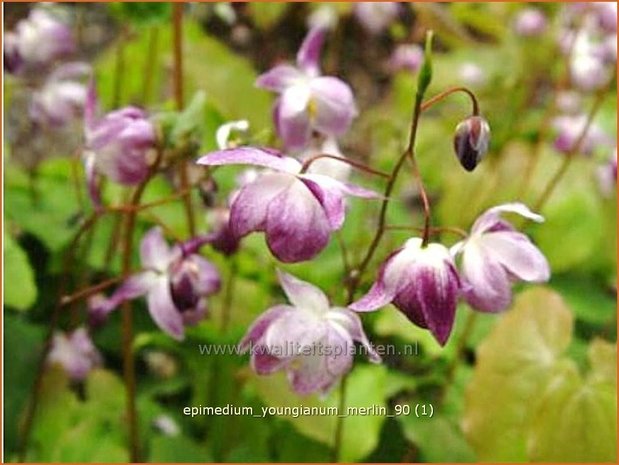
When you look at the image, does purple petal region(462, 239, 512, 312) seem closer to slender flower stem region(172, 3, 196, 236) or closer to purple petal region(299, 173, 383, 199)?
purple petal region(299, 173, 383, 199)


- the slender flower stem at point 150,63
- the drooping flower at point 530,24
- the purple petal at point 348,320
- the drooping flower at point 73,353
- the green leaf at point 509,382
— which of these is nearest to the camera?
the purple petal at point 348,320

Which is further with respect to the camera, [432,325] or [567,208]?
[567,208]

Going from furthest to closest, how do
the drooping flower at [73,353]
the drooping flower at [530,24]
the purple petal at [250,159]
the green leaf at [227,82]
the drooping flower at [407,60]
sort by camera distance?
the drooping flower at [530,24] → the drooping flower at [407,60] → the green leaf at [227,82] → the drooping flower at [73,353] → the purple petal at [250,159]

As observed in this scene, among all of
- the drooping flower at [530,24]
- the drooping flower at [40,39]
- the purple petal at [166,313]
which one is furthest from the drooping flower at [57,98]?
the drooping flower at [530,24]

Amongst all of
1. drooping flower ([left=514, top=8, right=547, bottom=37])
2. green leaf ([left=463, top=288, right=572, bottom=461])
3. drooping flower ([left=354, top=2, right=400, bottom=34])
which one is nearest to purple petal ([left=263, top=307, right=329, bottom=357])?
green leaf ([left=463, top=288, right=572, bottom=461])

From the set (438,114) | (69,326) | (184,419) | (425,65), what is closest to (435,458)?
(184,419)

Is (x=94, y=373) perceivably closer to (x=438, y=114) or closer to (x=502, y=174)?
(x=502, y=174)

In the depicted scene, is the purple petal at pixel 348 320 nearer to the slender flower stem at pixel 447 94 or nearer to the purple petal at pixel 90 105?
the slender flower stem at pixel 447 94

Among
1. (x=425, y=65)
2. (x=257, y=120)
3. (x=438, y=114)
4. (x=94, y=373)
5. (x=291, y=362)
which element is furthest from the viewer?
(x=438, y=114)
